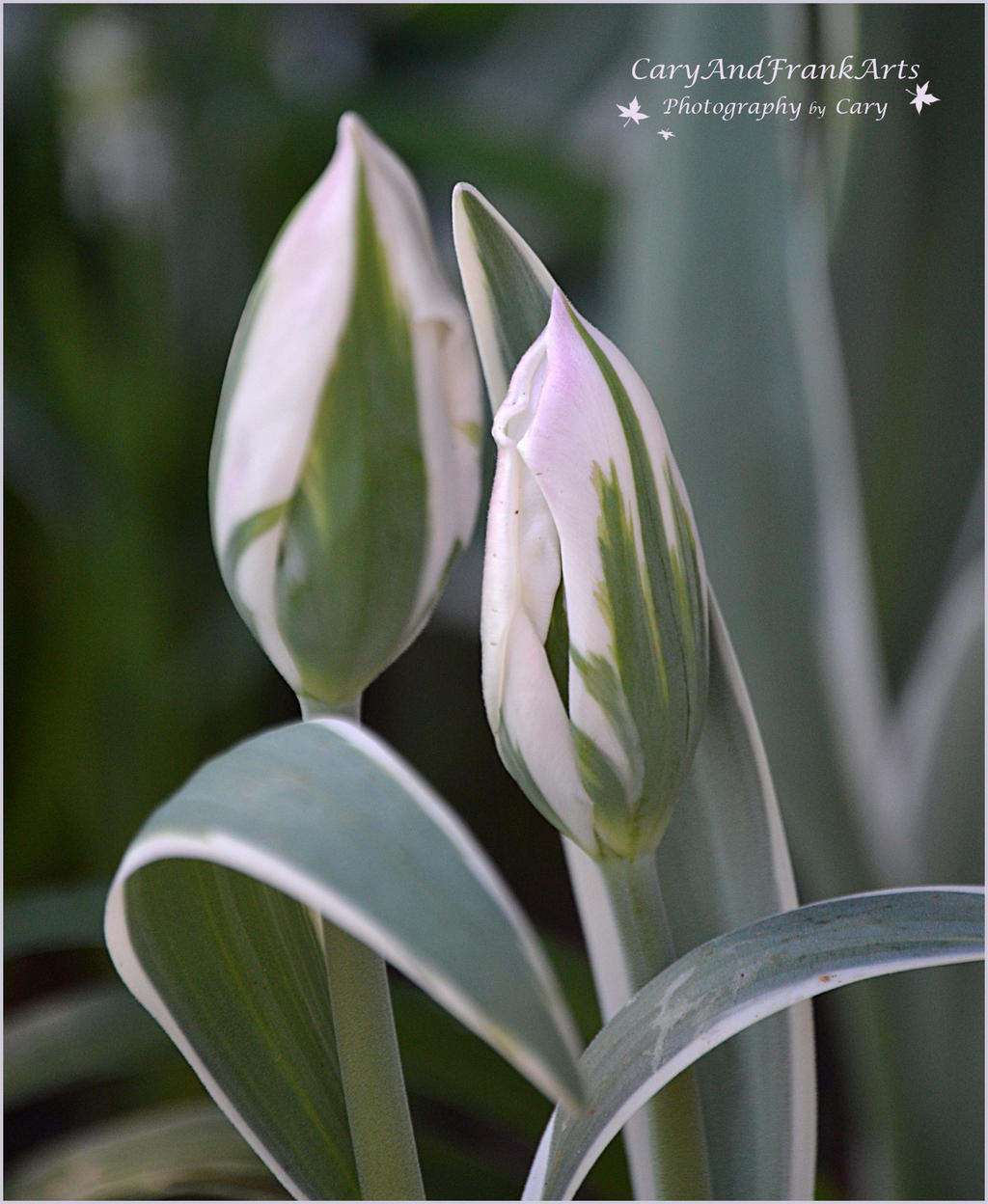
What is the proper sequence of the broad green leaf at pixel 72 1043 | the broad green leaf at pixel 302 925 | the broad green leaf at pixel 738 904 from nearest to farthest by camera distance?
the broad green leaf at pixel 302 925 → the broad green leaf at pixel 738 904 → the broad green leaf at pixel 72 1043

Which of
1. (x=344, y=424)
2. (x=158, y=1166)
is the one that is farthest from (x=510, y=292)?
A: (x=158, y=1166)

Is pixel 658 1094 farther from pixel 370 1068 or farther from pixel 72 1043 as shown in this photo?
pixel 72 1043

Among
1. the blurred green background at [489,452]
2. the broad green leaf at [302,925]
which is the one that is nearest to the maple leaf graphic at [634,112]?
the blurred green background at [489,452]

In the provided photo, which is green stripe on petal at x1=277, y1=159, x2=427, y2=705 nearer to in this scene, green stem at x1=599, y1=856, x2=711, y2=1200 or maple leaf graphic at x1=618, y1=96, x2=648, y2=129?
green stem at x1=599, y1=856, x2=711, y2=1200

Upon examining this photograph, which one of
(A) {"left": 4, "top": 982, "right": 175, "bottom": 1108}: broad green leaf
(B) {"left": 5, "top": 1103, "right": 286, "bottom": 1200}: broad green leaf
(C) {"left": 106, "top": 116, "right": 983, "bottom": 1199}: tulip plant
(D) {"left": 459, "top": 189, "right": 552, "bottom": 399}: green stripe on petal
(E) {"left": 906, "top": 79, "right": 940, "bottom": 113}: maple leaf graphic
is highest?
(E) {"left": 906, "top": 79, "right": 940, "bottom": 113}: maple leaf graphic

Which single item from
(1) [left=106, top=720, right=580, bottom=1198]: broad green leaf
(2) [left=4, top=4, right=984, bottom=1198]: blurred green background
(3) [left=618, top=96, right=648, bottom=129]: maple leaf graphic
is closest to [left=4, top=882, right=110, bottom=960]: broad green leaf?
(2) [left=4, top=4, right=984, bottom=1198]: blurred green background

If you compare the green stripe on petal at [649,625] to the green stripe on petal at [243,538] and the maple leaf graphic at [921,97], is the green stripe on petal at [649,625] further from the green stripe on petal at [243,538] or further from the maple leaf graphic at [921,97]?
the maple leaf graphic at [921,97]

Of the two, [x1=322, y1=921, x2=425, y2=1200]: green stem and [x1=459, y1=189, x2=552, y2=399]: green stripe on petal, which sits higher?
[x1=459, y1=189, x2=552, y2=399]: green stripe on petal
